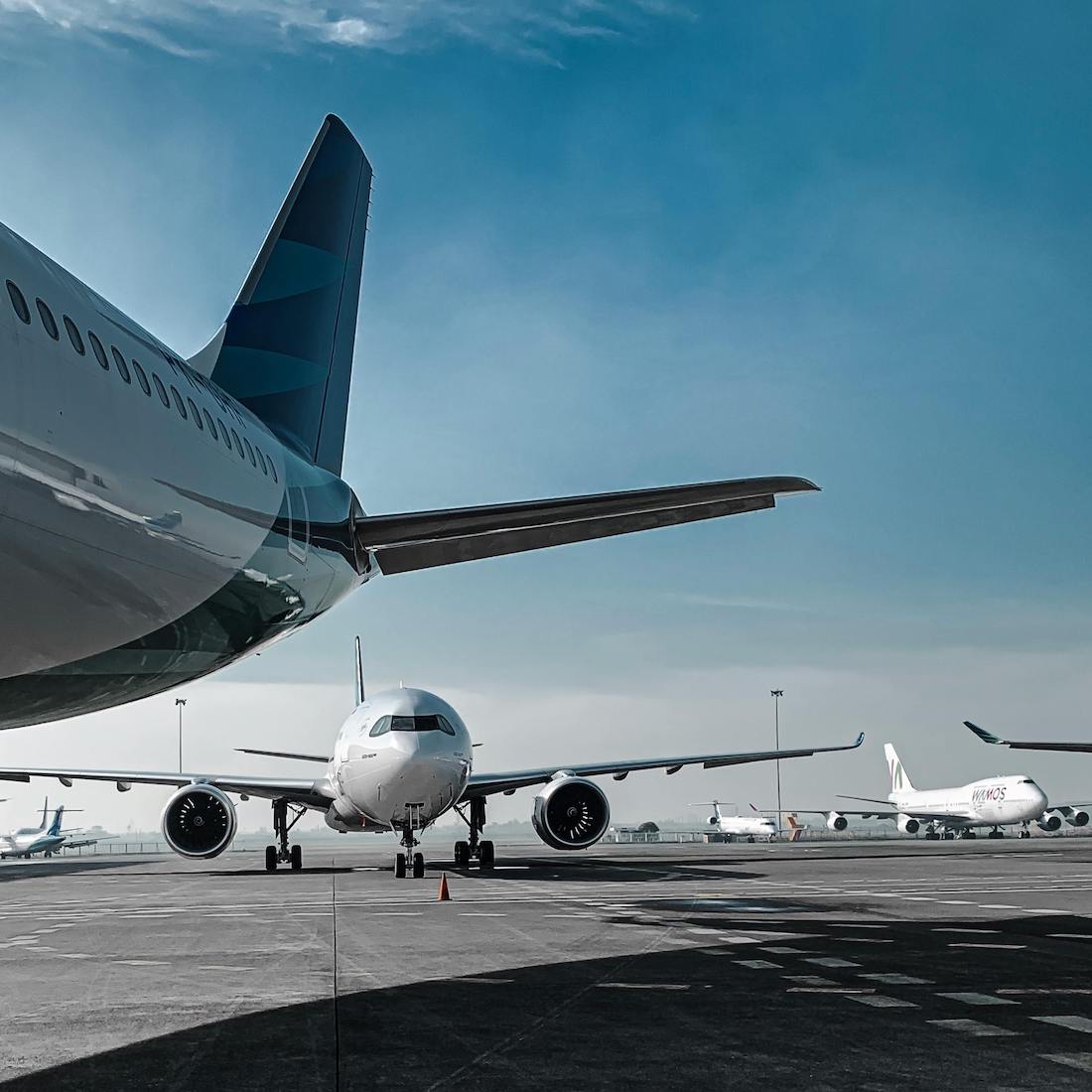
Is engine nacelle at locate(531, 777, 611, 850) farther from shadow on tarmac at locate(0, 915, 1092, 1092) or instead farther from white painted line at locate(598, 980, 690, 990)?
white painted line at locate(598, 980, 690, 990)

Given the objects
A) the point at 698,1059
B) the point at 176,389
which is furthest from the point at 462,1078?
the point at 176,389

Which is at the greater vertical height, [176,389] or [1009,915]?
[176,389]

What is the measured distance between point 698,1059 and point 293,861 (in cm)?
2491

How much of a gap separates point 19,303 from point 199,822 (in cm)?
2065

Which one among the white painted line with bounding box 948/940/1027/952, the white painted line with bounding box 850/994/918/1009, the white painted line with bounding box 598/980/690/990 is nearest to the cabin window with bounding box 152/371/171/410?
the white painted line with bounding box 598/980/690/990

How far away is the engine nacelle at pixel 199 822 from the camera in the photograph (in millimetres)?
22969

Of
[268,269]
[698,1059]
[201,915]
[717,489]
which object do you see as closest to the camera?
[698,1059]

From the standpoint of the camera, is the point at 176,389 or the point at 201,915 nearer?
the point at 176,389

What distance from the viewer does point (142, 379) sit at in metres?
4.99

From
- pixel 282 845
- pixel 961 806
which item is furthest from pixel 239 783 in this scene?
pixel 961 806

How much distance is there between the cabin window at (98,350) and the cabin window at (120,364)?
0.26ft

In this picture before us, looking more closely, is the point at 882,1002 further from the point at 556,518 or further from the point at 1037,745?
the point at 1037,745

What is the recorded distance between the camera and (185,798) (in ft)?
76.6

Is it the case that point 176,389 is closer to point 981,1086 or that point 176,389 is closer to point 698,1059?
point 698,1059
